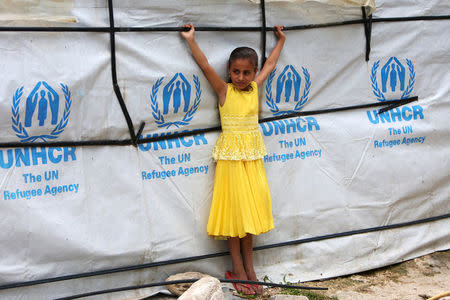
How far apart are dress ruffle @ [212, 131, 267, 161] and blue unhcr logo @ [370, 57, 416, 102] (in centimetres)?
108

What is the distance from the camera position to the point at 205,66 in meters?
3.28

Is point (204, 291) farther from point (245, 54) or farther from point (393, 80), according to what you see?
point (393, 80)

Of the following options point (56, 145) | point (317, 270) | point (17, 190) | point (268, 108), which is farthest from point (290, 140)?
point (17, 190)

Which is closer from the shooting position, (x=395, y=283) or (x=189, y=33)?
(x=189, y=33)

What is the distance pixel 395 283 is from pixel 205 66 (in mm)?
2011

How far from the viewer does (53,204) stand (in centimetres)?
308

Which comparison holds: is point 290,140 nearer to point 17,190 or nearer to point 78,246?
point 78,246

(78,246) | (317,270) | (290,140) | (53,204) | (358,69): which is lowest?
(317,270)

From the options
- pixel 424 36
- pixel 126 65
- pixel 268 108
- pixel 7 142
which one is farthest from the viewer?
pixel 424 36

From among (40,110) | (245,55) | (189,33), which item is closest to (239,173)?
(245,55)

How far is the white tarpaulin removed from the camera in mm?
3020

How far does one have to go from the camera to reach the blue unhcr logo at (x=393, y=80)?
385 centimetres

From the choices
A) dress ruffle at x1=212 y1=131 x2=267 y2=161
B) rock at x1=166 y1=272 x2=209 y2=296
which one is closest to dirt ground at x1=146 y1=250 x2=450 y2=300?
rock at x1=166 y1=272 x2=209 y2=296

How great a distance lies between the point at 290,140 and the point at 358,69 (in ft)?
2.35
